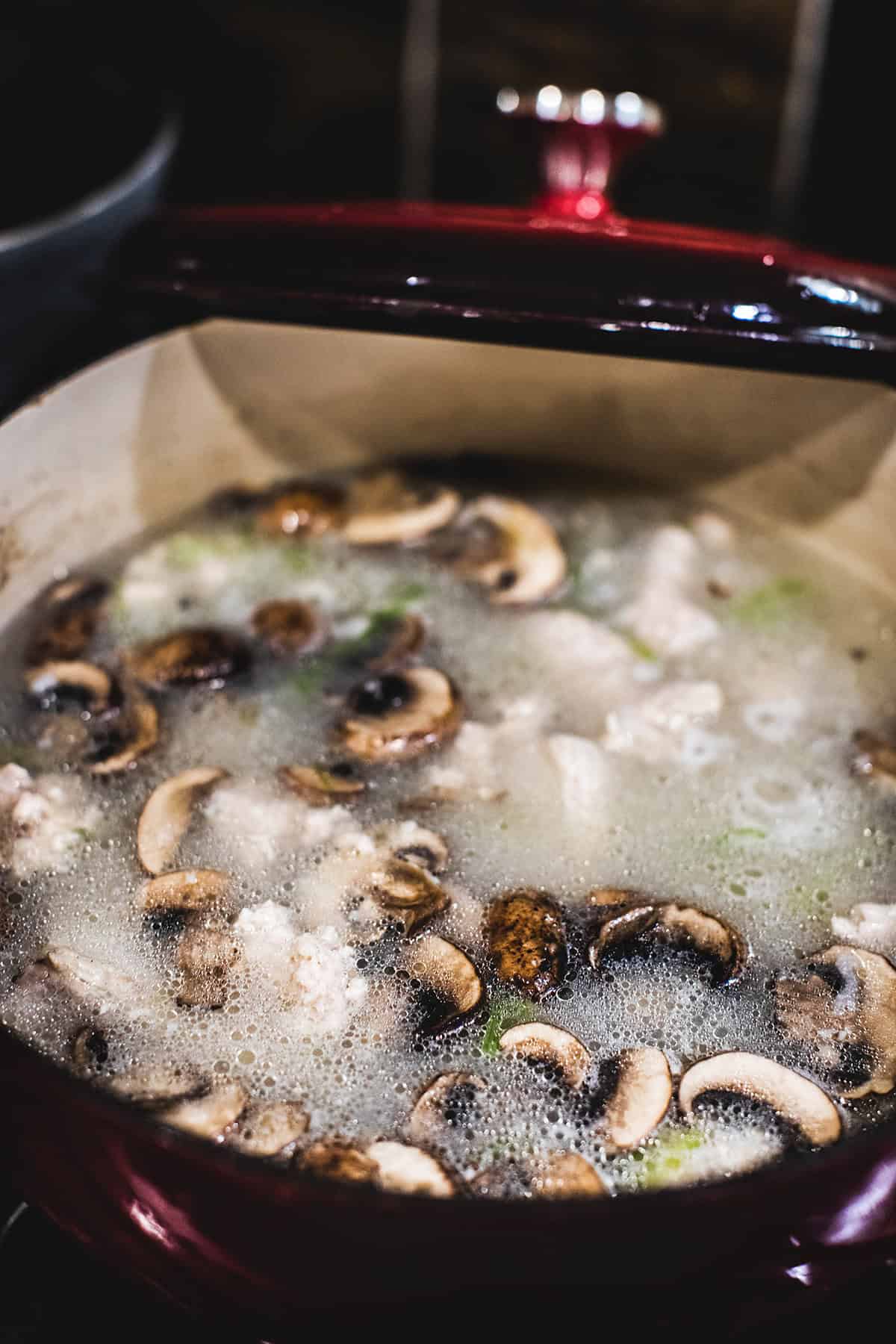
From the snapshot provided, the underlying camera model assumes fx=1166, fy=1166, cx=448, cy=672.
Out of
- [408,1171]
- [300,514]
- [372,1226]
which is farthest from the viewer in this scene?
[300,514]

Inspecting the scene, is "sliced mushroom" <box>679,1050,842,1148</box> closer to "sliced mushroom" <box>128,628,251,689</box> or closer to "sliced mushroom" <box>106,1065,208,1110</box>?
"sliced mushroom" <box>106,1065,208,1110</box>

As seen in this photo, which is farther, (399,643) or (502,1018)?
(399,643)

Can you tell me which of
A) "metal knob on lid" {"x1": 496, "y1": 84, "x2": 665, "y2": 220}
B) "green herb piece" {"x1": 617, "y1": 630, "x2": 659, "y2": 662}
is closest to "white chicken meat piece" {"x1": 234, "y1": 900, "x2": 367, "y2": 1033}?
"green herb piece" {"x1": 617, "y1": 630, "x2": 659, "y2": 662}

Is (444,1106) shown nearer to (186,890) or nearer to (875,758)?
(186,890)

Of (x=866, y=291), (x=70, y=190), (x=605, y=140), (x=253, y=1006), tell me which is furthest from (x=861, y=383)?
(x=70, y=190)

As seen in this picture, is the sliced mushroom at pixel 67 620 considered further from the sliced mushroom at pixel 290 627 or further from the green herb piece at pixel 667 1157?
the green herb piece at pixel 667 1157

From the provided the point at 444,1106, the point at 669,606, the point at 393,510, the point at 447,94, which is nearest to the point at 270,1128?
the point at 444,1106

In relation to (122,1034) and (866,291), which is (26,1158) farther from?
(866,291)
